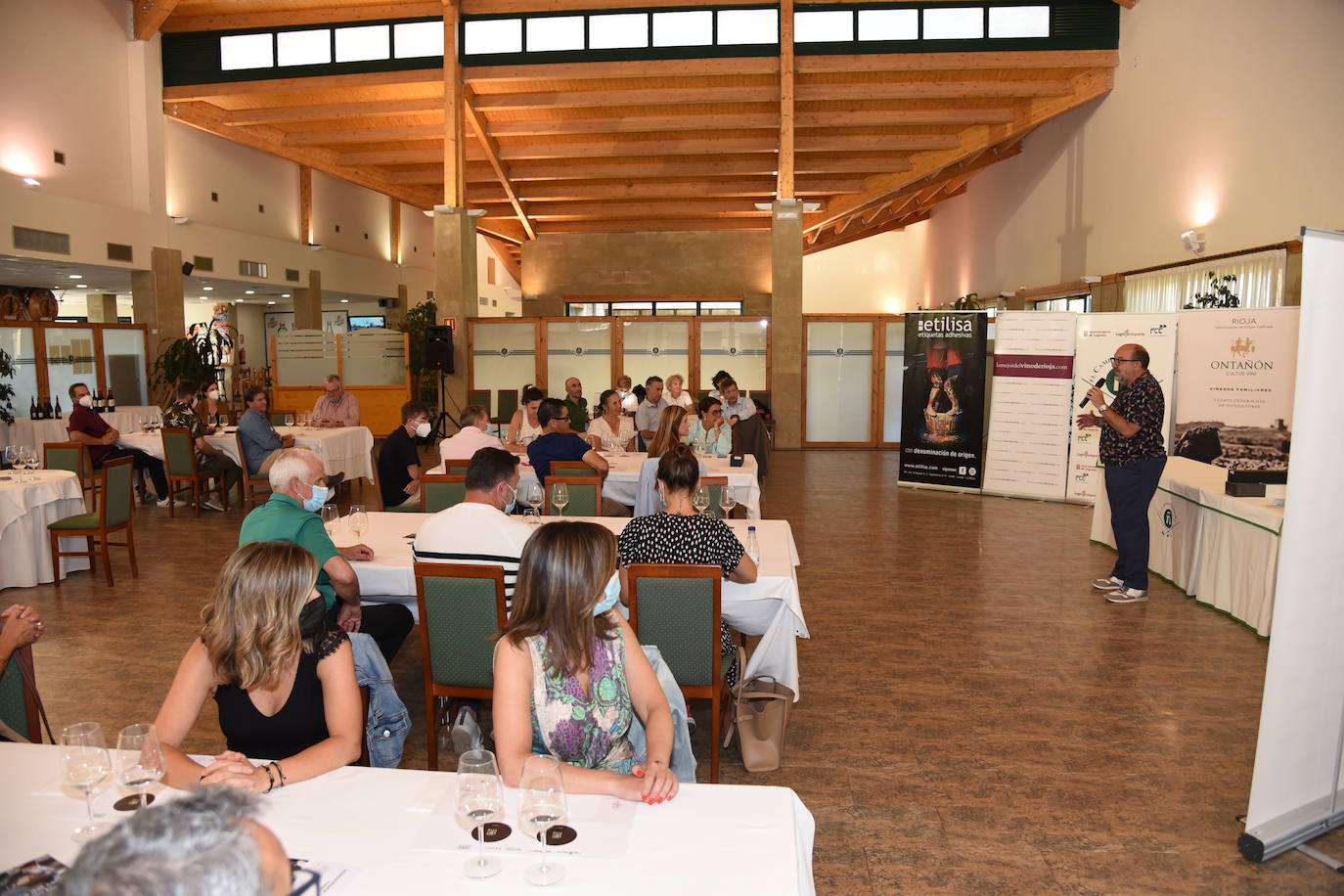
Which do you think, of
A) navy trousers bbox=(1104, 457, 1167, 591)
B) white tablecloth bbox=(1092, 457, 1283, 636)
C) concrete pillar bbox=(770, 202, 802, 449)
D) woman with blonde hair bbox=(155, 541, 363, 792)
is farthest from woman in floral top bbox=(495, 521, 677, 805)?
concrete pillar bbox=(770, 202, 802, 449)

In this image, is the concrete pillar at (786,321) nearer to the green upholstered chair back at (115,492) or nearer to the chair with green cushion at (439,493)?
the chair with green cushion at (439,493)

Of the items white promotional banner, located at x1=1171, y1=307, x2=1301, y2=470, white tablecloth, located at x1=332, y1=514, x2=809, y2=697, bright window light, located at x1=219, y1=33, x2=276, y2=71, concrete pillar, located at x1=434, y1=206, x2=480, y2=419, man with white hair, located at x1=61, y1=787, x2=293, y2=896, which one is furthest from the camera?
concrete pillar, located at x1=434, y1=206, x2=480, y2=419

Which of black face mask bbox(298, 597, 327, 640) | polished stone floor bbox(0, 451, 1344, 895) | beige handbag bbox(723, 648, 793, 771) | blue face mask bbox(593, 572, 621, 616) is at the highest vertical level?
blue face mask bbox(593, 572, 621, 616)

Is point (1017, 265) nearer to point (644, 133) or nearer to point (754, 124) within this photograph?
point (754, 124)

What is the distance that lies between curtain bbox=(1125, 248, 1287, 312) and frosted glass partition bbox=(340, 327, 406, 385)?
36.4ft

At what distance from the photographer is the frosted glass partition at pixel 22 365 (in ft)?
36.7

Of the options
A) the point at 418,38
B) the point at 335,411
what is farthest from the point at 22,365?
the point at 418,38

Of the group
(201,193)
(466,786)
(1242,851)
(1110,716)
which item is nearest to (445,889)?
(466,786)

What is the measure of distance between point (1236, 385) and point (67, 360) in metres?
13.5

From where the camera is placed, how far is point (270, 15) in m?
13.1

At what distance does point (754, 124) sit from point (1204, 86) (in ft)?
20.2

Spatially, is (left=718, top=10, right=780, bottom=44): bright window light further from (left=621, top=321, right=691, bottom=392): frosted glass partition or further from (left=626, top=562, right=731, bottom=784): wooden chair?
(left=626, top=562, right=731, bottom=784): wooden chair

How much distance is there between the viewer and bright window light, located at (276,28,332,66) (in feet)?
43.1

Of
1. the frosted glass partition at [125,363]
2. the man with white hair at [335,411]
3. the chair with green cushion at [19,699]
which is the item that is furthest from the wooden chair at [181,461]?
the chair with green cushion at [19,699]
